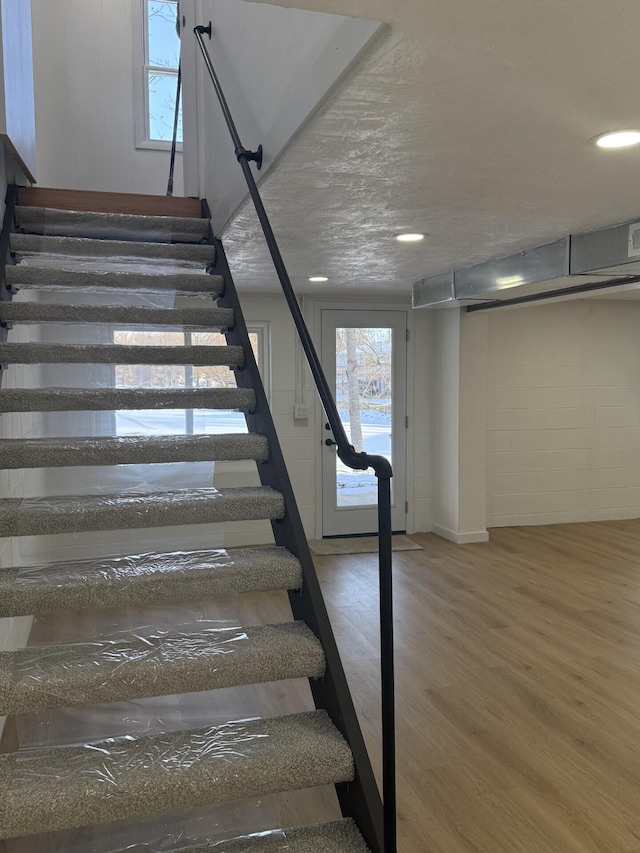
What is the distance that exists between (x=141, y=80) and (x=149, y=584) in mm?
5030

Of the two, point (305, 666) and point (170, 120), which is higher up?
point (170, 120)

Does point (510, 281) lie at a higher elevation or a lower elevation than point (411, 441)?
higher

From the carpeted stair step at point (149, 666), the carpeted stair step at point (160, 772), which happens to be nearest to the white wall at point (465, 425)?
the carpeted stair step at point (149, 666)

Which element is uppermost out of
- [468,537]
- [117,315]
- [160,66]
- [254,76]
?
[160,66]

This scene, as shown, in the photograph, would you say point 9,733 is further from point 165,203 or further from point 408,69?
point 165,203

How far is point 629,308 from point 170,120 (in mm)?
4653

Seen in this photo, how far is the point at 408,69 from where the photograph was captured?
1646 mm

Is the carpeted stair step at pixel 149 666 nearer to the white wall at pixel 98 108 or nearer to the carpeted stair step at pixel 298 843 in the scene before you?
the carpeted stair step at pixel 298 843

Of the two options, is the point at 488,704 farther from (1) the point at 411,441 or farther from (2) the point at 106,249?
(1) the point at 411,441

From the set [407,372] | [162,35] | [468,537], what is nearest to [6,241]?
[162,35]

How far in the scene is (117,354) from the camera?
2.82 m

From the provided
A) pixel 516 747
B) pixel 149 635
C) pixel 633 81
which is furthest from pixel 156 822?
pixel 633 81

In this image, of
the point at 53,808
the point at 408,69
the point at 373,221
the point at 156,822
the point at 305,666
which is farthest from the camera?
the point at 373,221

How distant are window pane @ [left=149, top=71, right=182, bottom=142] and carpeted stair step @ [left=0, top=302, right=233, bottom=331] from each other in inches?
130
